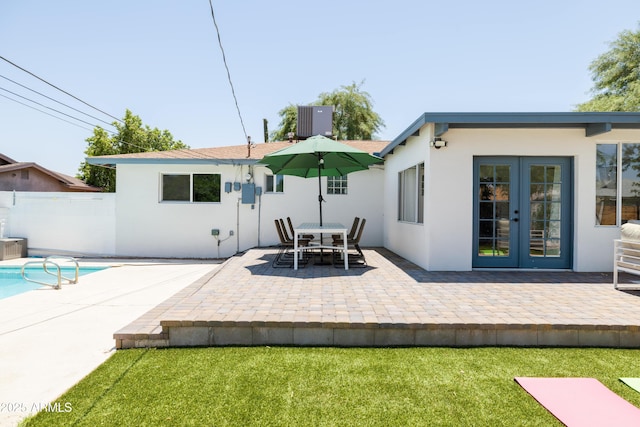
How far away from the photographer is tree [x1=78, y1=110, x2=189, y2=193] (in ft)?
82.0

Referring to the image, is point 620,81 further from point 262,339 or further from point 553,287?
Result: point 262,339

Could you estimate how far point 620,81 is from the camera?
20.0 metres

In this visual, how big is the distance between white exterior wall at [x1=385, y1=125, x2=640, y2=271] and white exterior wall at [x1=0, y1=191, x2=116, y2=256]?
969cm

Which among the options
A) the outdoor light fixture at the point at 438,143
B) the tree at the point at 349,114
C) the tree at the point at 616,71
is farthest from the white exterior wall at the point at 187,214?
the tree at the point at 616,71

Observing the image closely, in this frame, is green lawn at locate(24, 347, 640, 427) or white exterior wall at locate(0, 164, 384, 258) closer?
green lawn at locate(24, 347, 640, 427)

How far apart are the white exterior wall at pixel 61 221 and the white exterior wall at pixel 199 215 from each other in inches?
20.2

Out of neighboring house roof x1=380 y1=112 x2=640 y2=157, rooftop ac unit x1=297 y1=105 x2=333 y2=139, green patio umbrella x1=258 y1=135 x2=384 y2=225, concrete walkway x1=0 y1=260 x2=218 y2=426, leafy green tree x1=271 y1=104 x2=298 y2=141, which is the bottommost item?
concrete walkway x1=0 y1=260 x2=218 y2=426

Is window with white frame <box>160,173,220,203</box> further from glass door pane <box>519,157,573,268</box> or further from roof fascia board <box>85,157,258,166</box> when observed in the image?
glass door pane <box>519,157,573,268</box>

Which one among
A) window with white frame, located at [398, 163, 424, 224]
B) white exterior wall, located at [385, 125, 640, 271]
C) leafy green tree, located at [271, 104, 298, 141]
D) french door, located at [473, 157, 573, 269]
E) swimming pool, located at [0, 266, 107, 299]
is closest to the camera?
white exterior wall, located at [385, 125, 640, 271]

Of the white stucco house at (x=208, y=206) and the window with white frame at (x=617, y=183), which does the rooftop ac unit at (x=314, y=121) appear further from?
the window with white frame at (x=617, y=183)

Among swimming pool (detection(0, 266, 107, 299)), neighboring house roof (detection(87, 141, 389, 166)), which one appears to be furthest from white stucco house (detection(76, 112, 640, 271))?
swimming pool (detection(0, 266, 107, 299))

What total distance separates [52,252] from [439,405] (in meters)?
12.9

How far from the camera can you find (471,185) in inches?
266

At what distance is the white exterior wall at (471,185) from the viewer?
22.1 ft
